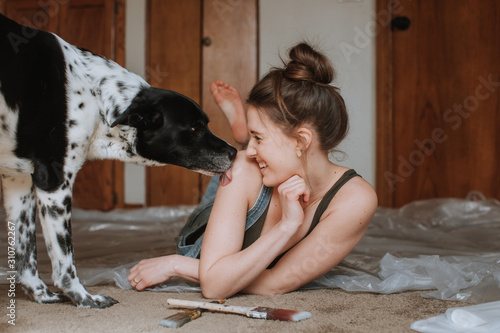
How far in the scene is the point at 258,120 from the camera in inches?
52.5

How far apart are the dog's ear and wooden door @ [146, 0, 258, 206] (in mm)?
2317

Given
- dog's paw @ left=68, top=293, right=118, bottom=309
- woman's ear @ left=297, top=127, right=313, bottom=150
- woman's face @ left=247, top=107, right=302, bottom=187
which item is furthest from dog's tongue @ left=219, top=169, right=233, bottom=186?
dog's paw @ left=68, top=293, right=118, bottom=309

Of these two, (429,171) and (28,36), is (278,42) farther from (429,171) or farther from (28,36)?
(28,36)

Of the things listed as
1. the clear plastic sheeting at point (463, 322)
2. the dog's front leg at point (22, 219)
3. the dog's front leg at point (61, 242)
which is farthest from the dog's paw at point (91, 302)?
the clear plastic sheeting at point (463, 322)

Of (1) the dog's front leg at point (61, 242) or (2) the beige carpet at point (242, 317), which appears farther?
(1) the dog's front leg at point (61, 242)

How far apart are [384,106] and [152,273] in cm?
260

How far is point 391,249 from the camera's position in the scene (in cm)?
204

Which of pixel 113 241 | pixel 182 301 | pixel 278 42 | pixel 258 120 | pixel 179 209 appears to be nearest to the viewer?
pixel 182 301

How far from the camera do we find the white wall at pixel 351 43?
3.59 meters

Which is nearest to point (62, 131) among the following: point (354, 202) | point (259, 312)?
point (259, 312)

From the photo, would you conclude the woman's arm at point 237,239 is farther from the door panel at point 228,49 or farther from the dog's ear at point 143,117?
the door panel at point 228,49

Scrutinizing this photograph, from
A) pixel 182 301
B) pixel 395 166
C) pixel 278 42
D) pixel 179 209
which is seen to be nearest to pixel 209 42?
pixel 278 42

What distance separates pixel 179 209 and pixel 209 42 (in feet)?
4.55

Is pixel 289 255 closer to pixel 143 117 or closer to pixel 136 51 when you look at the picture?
pixel 143 117
